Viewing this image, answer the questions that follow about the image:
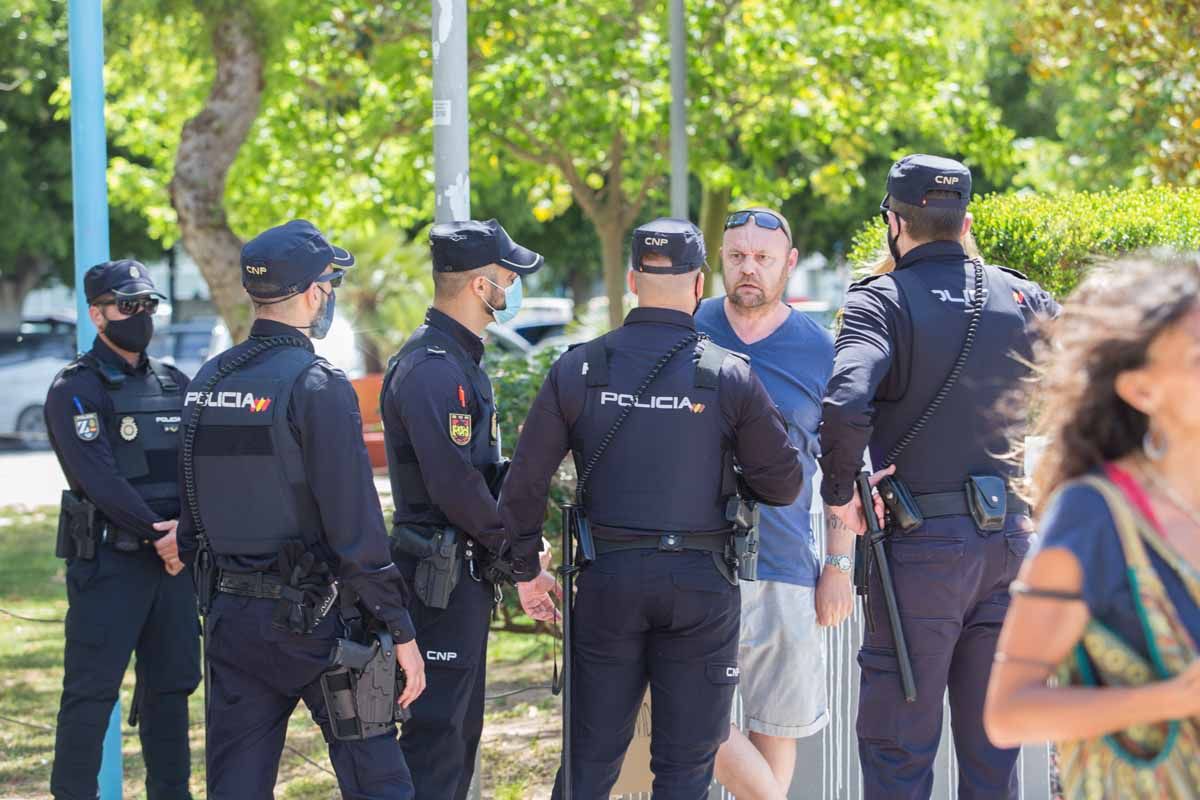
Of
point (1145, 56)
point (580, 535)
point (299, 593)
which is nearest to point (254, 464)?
point (299, 593)

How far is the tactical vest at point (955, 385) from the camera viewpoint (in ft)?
13.6

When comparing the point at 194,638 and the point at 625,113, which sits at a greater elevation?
the point at 625,113

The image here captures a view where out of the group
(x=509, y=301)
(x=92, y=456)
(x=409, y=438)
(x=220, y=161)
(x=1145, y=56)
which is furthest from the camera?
(x=220, y=161)

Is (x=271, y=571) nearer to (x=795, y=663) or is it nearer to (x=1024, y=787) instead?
(x=795, y=663)

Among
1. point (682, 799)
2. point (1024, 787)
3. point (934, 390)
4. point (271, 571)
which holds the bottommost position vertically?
point (1024, 787)

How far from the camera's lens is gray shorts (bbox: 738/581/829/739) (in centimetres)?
475

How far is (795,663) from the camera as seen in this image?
4.77m

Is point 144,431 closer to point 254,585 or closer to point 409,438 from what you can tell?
point 409,438

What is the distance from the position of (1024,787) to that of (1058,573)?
3.41 meters

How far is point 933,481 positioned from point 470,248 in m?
1.55

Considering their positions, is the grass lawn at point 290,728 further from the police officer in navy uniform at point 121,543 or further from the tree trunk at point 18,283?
the tree trunk at point 18,283

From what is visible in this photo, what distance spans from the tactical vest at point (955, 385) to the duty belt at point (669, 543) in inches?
21.4

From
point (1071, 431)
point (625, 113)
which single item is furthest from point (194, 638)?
point (625, 113)

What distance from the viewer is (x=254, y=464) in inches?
156
